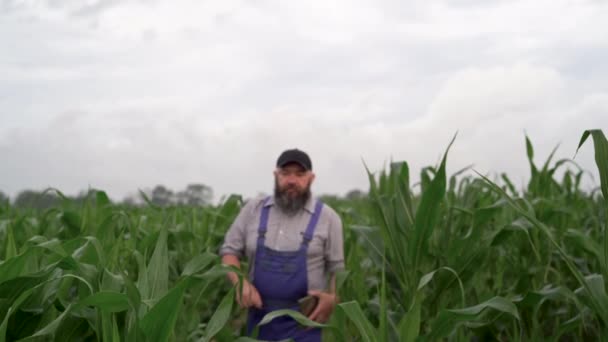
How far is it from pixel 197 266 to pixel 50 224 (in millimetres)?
2035

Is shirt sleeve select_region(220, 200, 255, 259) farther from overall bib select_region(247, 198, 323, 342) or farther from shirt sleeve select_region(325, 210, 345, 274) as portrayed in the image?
shirt sleeve select_region(325, 210, 345, 274)

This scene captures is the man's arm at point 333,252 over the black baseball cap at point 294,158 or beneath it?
beneath

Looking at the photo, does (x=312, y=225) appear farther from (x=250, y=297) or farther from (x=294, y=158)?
(x=250, y=297)

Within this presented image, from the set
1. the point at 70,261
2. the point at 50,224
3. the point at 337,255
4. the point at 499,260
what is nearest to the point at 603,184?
the point at 70,261

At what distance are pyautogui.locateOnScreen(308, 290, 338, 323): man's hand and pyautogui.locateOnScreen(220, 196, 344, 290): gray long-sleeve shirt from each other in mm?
143

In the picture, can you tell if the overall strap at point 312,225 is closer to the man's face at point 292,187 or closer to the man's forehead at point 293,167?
the man's face at point 292,187

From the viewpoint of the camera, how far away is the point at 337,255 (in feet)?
11.4

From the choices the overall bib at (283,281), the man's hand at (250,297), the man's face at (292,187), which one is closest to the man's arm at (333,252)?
the overall bib at (283,281)

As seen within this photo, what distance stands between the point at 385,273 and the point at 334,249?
867 millimetres

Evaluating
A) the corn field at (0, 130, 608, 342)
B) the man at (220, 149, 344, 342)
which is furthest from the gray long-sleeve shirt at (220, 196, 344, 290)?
the corn field at (0, 130, 608, 342)

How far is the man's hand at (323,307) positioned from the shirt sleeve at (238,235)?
54 centimetres

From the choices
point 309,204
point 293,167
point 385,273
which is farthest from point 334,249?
point 385,273

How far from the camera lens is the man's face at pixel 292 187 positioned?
3473 millimetres

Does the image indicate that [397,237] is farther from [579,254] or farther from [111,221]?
[579,254]
